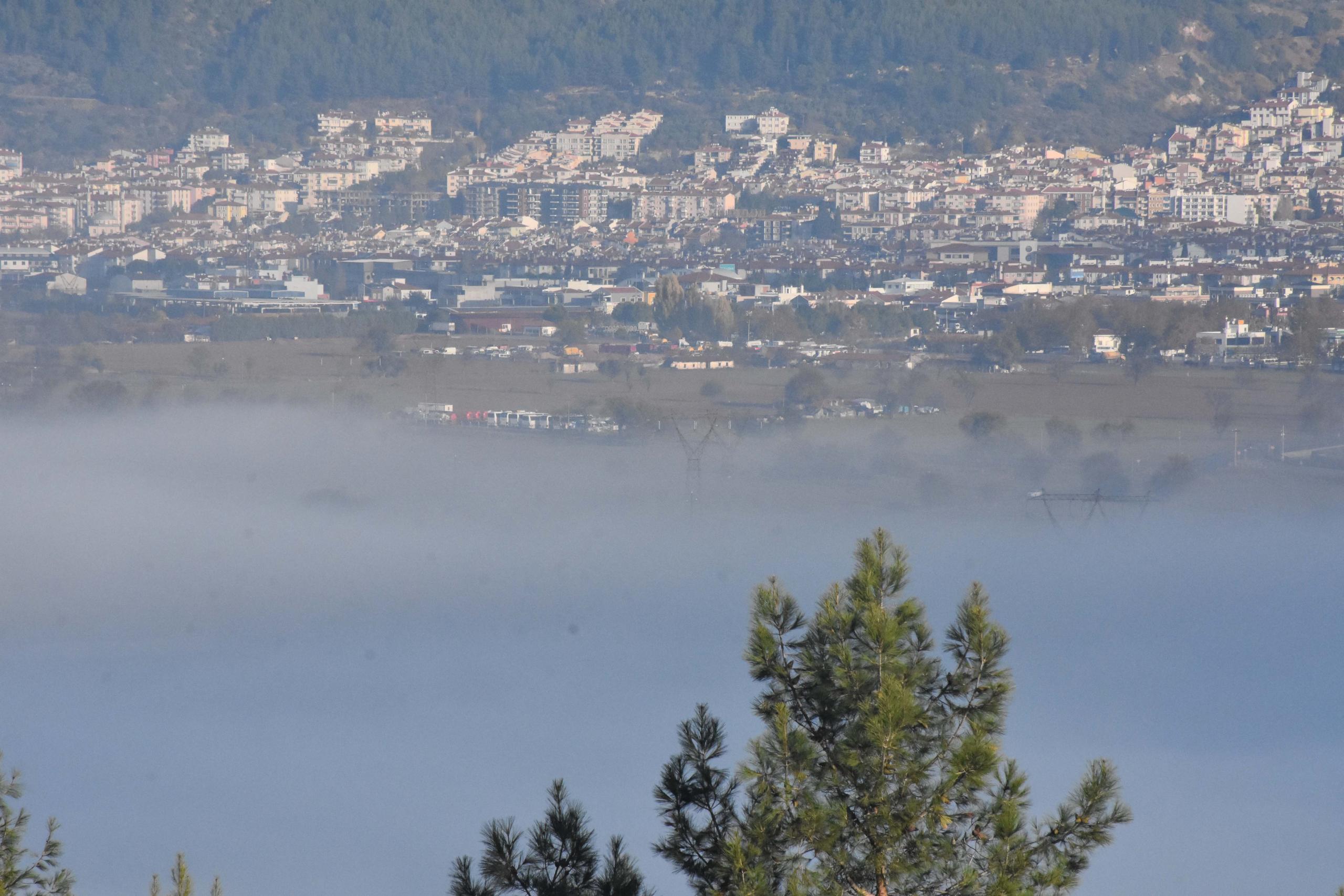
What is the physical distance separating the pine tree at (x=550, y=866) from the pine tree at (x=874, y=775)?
0.13 m

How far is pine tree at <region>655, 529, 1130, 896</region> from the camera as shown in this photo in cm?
243

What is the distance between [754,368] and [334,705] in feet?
39.6

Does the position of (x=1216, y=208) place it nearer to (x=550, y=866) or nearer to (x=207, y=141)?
(x=207, y=141)

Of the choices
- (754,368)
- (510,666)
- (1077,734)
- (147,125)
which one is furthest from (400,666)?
(147,125)

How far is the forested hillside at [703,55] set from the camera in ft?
133

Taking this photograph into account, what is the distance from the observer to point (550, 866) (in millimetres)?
2689

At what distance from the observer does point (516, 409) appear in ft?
73.7

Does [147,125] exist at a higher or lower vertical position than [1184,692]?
higher

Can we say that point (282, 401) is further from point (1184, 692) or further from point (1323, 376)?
point (1184, 692)

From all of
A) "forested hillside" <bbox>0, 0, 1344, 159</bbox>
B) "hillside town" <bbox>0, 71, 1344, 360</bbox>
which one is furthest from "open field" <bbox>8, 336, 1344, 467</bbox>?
"forested hillside" <bbox>0, 0, 1344, 159</bbox>

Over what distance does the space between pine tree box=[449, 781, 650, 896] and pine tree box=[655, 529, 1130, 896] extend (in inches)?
5.1

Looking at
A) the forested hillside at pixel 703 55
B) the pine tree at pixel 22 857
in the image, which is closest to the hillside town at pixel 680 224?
the forested hillside at pixel 703 55

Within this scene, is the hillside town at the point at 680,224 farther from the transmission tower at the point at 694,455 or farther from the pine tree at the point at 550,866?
the pine tree at the point at 550,866

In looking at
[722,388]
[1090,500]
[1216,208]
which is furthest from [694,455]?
[1216,208]
